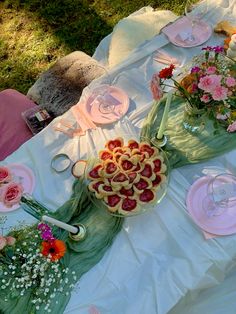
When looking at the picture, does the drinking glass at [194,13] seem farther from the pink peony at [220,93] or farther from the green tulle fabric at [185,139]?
the pink peony at [220,93]

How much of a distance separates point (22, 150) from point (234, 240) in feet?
3.59

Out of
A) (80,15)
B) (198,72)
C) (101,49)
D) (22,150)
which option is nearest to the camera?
(198,72)

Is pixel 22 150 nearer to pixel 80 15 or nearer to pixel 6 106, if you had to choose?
pixel 6 106

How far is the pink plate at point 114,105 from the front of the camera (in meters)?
2.22

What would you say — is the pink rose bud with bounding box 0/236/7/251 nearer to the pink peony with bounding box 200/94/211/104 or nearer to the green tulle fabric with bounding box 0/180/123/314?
the green tulle fabric with bounding box 0/180/123/314

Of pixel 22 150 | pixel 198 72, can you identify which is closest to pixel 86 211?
pixel 22 150

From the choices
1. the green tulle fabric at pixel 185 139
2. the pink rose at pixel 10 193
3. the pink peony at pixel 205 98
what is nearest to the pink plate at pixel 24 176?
the pink rose at pixel 10 193

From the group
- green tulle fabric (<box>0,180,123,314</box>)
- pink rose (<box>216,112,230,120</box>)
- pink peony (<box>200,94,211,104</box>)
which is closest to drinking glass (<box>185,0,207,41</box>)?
pink rose (<box>216,112,230,120</box>)

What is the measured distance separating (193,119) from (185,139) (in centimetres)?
11

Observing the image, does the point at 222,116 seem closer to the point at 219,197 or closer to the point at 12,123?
the point at 219,197

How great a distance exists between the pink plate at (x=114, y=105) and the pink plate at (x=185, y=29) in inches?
17.6

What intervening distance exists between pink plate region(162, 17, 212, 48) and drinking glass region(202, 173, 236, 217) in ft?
2.86

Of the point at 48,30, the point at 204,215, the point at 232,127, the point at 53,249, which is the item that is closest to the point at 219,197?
the point at 204,215

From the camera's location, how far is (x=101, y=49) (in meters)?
3.16
